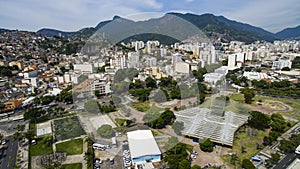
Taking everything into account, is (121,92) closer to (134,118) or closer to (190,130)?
(134,118)

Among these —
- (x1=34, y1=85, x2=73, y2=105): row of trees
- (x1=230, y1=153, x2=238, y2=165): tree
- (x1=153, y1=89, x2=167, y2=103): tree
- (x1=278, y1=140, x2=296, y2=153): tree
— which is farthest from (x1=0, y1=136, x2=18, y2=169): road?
(x1=278, y1=140, x2=296, y2=153): tree

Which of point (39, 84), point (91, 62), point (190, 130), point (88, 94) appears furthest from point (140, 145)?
point (39, 84)

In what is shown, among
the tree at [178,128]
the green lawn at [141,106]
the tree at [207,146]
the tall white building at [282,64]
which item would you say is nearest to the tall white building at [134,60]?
the green lawn at [141,106]

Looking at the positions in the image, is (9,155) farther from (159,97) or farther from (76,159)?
(159,97)

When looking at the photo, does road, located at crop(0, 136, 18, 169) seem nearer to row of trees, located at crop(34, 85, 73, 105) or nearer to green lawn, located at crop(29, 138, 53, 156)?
green lawn, located at crop(29, 138, 53, 156)

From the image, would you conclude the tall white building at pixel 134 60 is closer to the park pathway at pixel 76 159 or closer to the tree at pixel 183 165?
the park pathway at pixel 76 159

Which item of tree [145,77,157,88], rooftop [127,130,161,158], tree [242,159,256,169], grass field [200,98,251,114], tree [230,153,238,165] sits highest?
tree [145,77,157,88]

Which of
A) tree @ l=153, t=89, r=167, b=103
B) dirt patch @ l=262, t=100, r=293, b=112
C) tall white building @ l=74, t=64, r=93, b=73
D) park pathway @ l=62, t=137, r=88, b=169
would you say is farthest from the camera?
tall white building @ l=74, t=64, r=93, b=73

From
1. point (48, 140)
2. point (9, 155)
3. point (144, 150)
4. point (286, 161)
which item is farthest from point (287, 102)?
point (9, 155)
